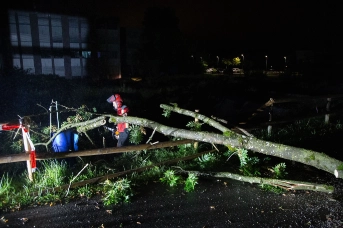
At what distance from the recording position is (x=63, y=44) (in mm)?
32906

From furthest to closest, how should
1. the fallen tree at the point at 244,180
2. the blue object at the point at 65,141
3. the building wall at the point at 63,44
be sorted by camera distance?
the building wall at the point at 63,44, the blue object at the point at 65,141, the fallen tree at the point at 244,180

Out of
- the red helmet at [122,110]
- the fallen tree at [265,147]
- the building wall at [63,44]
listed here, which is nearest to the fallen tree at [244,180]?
the fallen tree at [265,147]

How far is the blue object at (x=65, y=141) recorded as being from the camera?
18.7 feet

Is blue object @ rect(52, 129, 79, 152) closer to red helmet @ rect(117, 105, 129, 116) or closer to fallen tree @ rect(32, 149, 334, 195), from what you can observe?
red helmet @ rect(117, 105, 129, 116)

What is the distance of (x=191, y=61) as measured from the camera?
47875 mm

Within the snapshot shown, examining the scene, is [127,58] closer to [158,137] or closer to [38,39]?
[38,39]

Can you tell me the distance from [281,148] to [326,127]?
5.58 m

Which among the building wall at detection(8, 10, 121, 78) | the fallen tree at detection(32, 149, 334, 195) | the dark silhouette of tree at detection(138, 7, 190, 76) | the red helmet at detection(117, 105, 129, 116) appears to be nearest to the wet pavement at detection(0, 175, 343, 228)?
the fallen tree at detection(32, 149, 334, 195)

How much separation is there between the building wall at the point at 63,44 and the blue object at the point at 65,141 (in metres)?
27.4

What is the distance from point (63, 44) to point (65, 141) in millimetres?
30206

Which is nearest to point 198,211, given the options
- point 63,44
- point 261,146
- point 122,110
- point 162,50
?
point 261,146

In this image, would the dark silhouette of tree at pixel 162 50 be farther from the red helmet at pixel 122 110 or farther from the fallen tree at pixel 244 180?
the fallen tree at pixel 244 180

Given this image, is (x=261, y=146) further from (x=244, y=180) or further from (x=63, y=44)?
(x=63, y=44)

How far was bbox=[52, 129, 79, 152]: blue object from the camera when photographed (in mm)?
5691
